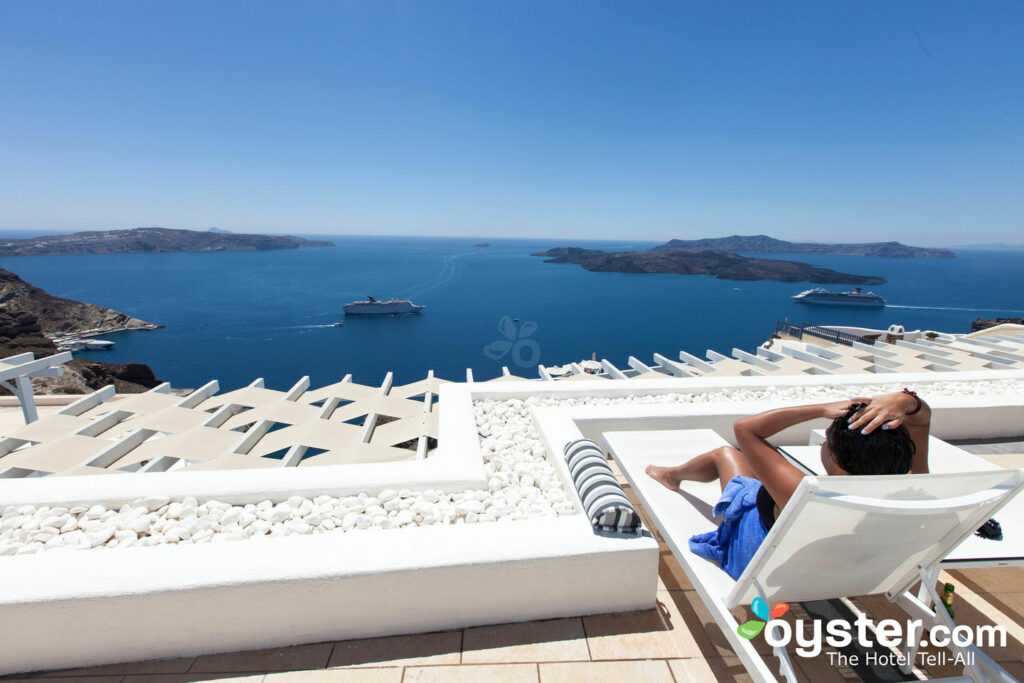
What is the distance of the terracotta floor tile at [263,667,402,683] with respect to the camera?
142cm

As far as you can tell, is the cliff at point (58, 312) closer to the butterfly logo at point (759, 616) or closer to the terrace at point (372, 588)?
the terrace at point (372, 588)

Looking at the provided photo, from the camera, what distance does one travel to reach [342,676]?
4.70 ft

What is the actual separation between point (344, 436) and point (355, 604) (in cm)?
186

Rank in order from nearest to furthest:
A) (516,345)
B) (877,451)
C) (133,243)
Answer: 1. (877,451)
2. (516,345)
3. (133,243)

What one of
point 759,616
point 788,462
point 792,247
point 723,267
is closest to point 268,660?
point 759,616

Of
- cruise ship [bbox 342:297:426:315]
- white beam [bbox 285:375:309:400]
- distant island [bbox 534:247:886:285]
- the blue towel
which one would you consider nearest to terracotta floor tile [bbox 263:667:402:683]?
the blue towel

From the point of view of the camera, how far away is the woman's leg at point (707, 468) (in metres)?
1.88

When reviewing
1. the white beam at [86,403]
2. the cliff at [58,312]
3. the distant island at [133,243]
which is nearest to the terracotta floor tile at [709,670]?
the white beam at [86,403]

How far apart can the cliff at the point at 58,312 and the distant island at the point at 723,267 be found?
80903mm

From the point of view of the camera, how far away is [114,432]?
11.6 ft

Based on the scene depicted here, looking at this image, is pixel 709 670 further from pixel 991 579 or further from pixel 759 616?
pixel 991 579

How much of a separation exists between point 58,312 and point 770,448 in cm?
7821

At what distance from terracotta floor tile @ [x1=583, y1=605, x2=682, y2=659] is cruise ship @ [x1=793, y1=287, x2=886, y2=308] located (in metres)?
79.1

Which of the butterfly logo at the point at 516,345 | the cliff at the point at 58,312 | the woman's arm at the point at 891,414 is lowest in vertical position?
the butterfly logo at the point at 516,345
